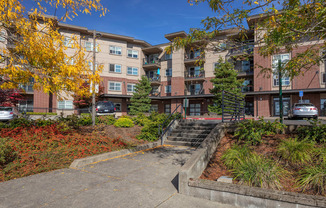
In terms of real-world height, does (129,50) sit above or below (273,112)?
above

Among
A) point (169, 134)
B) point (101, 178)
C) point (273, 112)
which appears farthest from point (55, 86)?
point (273, 112)

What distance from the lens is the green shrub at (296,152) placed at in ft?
16.4

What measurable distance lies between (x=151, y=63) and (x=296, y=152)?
115 feet

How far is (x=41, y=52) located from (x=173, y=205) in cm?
613

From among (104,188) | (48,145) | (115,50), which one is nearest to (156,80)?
(115,50)

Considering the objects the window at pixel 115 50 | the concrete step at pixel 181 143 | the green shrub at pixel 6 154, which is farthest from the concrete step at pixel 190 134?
the window at pixel 115 50

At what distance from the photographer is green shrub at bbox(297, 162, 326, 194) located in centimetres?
388

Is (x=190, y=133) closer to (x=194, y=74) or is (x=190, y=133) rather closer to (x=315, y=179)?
(x=315, y=179)

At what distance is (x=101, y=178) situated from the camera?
17.2ft

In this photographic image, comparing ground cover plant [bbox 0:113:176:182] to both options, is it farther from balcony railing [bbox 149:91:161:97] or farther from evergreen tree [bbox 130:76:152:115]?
balcony railing [bbox 149:91:161:97]

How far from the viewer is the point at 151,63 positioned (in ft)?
126

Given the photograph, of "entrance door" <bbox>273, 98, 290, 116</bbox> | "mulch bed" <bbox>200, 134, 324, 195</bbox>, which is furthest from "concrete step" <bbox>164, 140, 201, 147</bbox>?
"entrance door" <bbox>273, 98, 290, 116</bbox>

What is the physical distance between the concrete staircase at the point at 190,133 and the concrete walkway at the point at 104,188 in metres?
2.88

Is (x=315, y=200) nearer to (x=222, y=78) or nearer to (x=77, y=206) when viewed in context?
(x=77, y=206)
